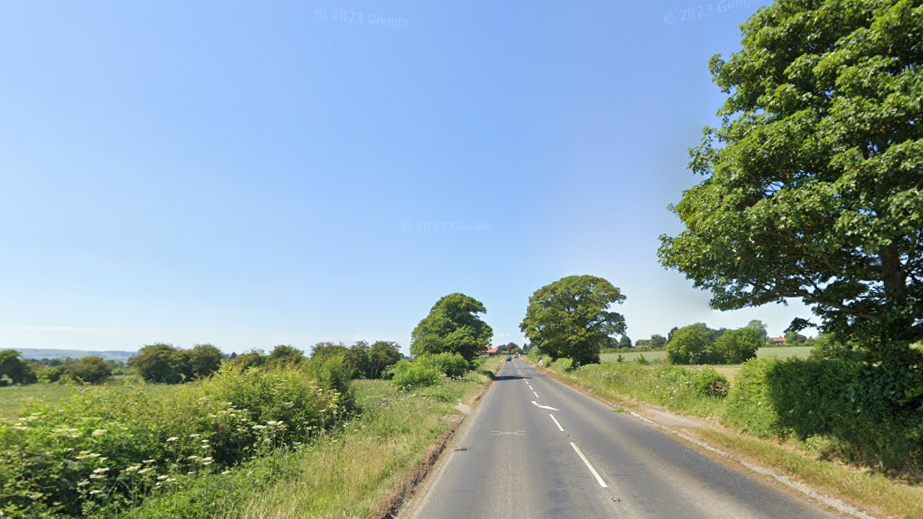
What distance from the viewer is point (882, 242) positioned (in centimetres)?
671

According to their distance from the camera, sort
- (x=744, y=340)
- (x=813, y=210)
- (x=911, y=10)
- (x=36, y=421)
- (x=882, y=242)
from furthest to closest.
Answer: (x=744, y=340) → (x=813, y=210) → (x=911, y=10) → (x=882, y=242) → (x=36, y=421)

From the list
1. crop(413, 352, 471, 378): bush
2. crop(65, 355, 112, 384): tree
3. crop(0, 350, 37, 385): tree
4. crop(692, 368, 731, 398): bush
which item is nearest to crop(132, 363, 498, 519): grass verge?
crop(692, 368, 731, 398): bush

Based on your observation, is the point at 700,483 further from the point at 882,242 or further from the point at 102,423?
the point at 102,423

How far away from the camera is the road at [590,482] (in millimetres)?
6684

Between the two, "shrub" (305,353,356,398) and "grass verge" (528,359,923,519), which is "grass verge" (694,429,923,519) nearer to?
"grass verge" (528,359,923,519)

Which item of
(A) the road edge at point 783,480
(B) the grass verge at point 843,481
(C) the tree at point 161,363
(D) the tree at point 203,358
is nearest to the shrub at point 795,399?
(B) the grass verge at point 843,481

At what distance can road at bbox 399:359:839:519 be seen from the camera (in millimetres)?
6684

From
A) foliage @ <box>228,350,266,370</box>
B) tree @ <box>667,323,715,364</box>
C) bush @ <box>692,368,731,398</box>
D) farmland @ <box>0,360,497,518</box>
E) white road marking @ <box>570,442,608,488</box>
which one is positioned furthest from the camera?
tree @ <box>667,323,715,364</box>

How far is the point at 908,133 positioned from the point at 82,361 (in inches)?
2253

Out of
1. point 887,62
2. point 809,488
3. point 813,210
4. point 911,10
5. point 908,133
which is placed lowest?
point 809,488

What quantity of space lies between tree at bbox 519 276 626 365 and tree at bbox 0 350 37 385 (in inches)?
2573

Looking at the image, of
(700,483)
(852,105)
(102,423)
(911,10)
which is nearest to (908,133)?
(852,105)

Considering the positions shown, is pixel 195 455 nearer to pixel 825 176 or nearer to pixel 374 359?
pixel 825 176

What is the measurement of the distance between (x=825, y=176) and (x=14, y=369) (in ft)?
255
